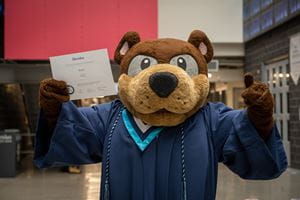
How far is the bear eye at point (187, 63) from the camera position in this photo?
8.23 ft

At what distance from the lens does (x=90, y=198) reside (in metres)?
7.63

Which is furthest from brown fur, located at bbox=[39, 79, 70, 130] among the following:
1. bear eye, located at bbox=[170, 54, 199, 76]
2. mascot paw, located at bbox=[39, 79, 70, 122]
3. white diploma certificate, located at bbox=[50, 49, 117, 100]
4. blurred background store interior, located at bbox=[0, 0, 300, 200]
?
blurred background store interior, located at bbox=[0, 0, 300, 200]

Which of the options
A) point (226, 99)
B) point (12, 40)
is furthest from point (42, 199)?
point (226, 99)

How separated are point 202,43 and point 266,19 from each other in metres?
9.99

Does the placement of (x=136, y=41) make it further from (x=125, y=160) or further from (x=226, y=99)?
(x=226, y=99)

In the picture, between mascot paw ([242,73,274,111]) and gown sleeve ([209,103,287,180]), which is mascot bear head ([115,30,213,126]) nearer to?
gown sleeve ([209,103,287,180])

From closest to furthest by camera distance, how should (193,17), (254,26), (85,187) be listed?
(85,187) < (254,26) < (193,17)

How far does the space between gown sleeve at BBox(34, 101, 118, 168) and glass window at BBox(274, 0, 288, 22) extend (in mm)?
9172

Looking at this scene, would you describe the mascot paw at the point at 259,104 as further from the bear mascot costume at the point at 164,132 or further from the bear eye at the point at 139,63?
the bear eye at the point at 139,63

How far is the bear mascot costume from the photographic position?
2.32 m

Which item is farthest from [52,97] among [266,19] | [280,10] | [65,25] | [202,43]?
[266,19]

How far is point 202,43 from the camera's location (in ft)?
8.81

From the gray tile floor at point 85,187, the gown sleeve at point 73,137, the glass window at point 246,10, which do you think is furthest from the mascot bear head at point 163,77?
the glass window at point 246,10

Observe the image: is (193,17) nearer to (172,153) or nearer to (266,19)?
(266,19)
